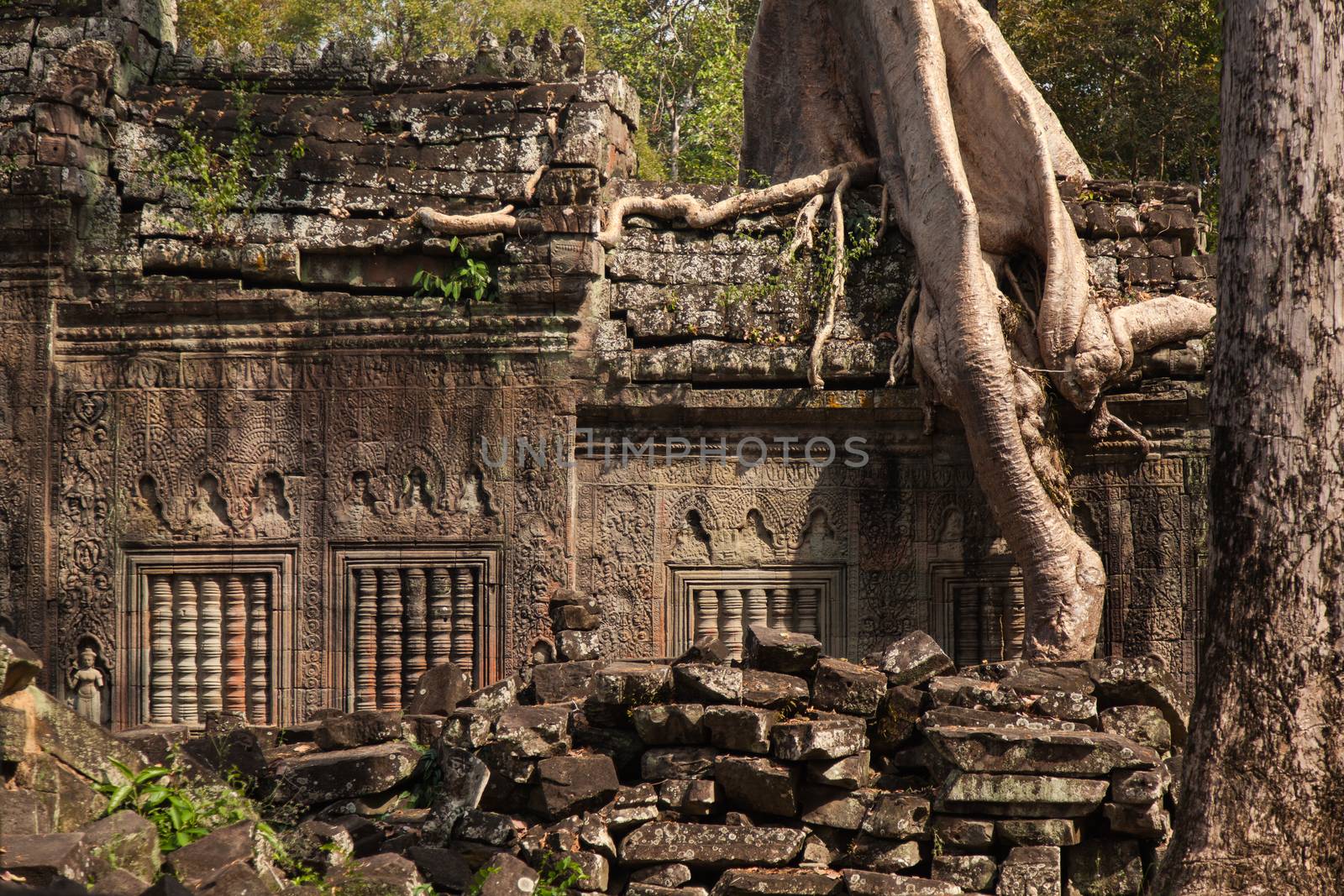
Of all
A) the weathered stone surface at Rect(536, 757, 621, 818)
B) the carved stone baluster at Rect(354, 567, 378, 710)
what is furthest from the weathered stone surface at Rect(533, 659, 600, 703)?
the carved stone baluster at Rect(354, 567, 378, 710)

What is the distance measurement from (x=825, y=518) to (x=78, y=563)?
4291mm

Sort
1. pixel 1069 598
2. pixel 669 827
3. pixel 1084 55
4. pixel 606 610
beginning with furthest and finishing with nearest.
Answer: pixel 1084 55 → pixel 606 610 → pixel 1069 598 → pixel 669 827

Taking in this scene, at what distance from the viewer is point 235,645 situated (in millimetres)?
7953

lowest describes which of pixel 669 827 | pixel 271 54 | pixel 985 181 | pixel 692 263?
pixel 669 827

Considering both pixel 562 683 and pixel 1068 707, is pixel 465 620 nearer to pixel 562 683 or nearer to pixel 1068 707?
pixel 562 683

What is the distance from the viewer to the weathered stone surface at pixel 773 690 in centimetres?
572

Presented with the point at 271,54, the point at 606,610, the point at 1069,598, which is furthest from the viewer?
the point at 271,54

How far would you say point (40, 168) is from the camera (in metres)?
7.91

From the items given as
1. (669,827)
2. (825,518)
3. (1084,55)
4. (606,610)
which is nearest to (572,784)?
(669,827)

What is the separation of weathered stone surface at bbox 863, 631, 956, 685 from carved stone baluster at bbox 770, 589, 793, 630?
5.67ft

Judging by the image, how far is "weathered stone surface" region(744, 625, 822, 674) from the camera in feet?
19.3

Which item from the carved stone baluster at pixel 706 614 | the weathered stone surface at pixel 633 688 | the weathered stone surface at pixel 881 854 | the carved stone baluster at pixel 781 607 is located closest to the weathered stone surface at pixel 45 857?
the weathered stone surface at pixel 633 688

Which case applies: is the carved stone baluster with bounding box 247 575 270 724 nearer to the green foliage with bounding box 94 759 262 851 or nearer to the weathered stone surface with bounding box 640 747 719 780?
the green foliage with bounding box 94 759 262 851

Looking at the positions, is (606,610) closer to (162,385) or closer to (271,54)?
(162,385)
